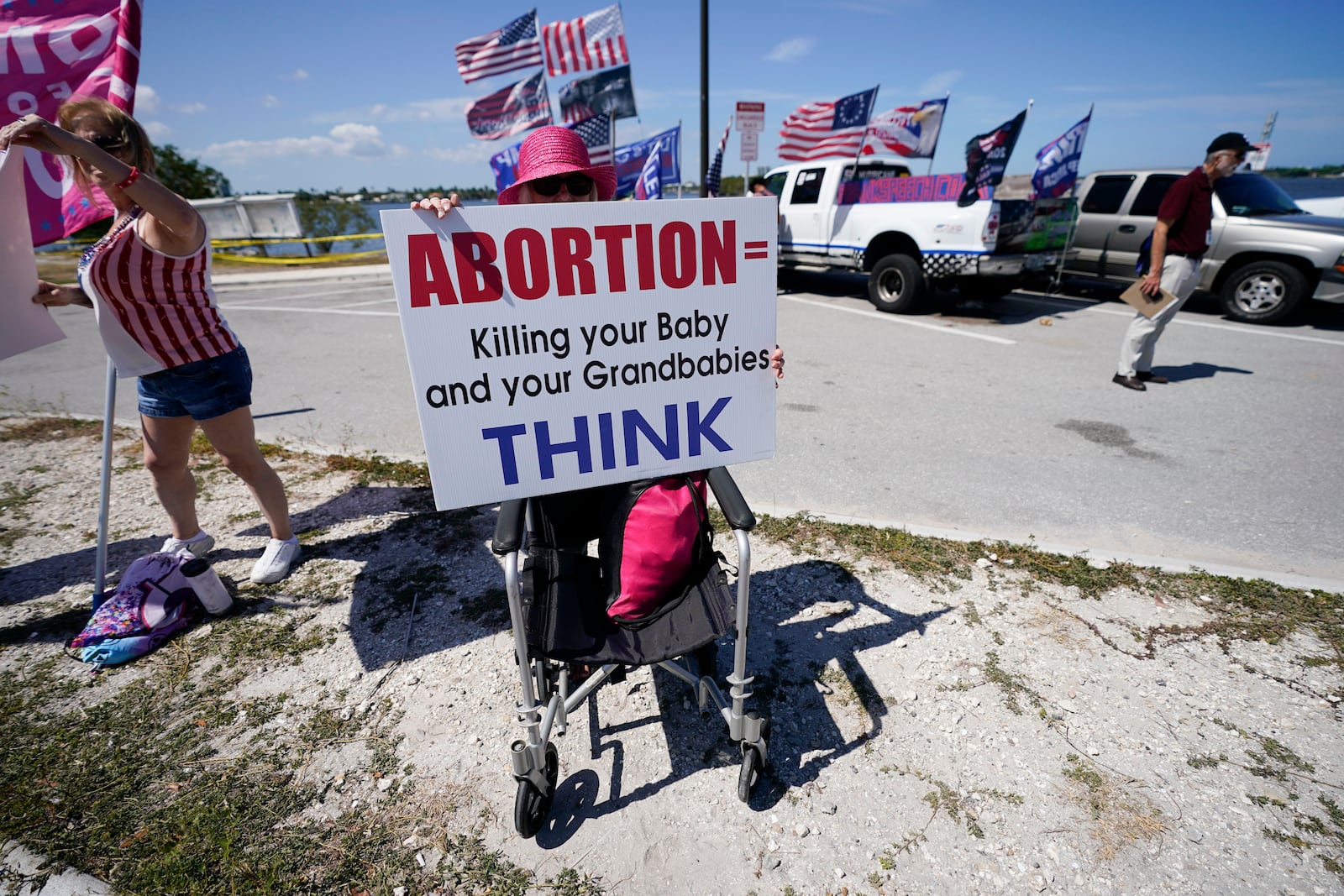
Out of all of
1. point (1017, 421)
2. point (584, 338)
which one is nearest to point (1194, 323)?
point (1017, 421)

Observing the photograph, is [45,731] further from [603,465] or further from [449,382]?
[603,465]

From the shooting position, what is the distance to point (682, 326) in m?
1.85

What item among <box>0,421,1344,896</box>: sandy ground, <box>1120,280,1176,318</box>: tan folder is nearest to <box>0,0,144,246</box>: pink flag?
<box>0,421,1344,896</box>: sandy ground

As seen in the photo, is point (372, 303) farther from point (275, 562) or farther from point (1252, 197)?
point (1252, 197)

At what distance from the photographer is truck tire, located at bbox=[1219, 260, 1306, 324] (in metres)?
7.00

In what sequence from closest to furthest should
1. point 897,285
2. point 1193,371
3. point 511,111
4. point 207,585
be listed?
point 207,585 < point 1193,371 < point 897,285 < point 511,111

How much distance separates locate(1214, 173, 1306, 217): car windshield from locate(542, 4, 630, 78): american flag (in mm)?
10080

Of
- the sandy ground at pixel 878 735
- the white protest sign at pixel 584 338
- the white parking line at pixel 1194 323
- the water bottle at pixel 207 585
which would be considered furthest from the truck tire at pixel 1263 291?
the water bottle at pixel 207 585

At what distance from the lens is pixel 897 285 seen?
8281mm

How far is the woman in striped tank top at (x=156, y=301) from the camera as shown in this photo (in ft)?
6.73

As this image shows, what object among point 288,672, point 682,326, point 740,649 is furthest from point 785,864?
point 288,672

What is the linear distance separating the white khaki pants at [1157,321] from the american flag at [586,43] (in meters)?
10.6

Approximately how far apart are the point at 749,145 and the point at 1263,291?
8.20 metres

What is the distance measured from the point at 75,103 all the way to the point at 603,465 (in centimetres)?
231
